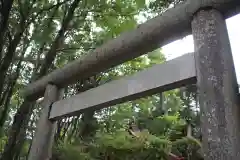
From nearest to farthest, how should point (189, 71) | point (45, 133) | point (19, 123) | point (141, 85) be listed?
1. point (189, 71)
2. point (141, 85)
3. point (45, 133)
4. point (19, 123)

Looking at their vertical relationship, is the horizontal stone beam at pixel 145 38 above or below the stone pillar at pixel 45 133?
above

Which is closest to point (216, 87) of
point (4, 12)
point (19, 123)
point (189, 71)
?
point (189, 71)

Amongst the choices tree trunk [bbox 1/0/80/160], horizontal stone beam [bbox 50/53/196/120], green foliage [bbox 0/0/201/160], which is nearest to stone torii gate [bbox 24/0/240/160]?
horizontal stone beam [bbox 50/53/196/120]

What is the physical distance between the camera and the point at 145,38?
1.46 m

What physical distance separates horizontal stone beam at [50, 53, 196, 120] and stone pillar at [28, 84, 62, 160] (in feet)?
0.80

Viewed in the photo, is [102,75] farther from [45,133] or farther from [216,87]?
[216,87]

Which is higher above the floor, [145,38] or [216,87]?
[145,38]

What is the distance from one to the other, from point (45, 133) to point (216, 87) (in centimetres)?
155

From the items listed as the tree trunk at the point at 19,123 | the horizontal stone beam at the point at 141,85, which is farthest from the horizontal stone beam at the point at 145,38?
the tree trunk at the point at 19,123

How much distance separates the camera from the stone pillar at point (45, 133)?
2.05 m

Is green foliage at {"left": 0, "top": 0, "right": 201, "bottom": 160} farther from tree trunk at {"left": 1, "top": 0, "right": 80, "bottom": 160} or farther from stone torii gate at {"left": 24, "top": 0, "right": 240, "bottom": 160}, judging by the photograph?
stone torii gate at {"left": 24, "top": 0, "right": 240, "bottom": 160}

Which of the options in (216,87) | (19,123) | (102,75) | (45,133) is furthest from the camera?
(102,75)

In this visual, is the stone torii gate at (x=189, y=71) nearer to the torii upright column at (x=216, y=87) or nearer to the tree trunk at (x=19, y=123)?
the torii upright column at (x=216, y=87)

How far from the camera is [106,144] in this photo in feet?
10.8
